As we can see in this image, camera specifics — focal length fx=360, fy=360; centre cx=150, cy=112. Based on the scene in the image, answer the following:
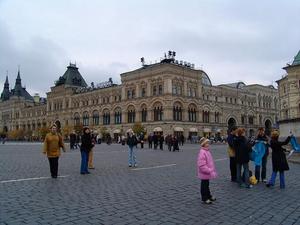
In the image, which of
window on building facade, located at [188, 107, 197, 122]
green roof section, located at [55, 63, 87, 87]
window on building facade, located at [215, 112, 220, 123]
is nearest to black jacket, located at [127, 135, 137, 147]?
window on building facade, located at [188, 107, 197, 122]

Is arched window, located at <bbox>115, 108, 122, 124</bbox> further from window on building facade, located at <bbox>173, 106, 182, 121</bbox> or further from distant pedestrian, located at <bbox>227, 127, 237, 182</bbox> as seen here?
distant pedestrian, located at <bbox>227, 127, 237, 182</bbox>

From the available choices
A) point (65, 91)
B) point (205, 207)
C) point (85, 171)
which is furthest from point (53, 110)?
point (205, 207)

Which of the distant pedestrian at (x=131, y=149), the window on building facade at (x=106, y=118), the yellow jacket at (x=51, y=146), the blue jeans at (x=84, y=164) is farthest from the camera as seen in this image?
the window on building facade at (x=106, y=118)

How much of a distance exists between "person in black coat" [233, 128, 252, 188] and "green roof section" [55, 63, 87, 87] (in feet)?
277

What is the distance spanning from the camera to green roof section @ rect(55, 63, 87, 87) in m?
92.0

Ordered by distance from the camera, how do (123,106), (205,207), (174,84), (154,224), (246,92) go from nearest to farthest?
(154,224), (205,207), (174,84), (123,106), (246,92)

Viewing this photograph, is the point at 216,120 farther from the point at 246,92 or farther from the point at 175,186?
→ the point at 175,186

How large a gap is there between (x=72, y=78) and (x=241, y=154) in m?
86.1

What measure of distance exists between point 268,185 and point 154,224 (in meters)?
5.31

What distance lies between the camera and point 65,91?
292ft

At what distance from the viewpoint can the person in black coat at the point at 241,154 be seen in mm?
10125

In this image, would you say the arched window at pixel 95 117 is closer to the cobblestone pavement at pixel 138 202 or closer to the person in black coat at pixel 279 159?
the cobblestone pavement at pixel 138 202

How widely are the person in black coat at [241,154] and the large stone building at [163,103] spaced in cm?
4882

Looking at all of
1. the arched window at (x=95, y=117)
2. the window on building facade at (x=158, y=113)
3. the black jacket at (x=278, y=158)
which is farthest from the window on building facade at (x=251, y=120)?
the black jacket at (x=278, y=158)
